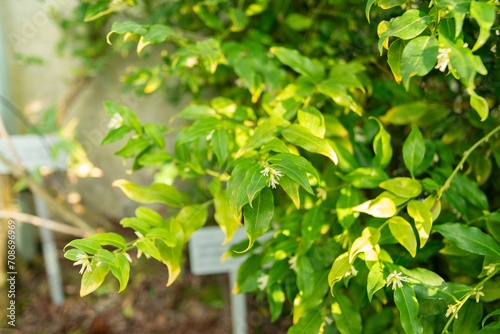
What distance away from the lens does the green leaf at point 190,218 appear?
0.77 m

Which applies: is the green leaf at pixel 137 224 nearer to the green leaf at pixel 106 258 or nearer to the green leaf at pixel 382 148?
the green leaf at pixel 106 258

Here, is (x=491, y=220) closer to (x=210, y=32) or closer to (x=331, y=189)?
(x=331, y=189)

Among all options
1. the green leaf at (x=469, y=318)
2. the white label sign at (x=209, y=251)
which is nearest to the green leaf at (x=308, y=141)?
the green leaf at (x=469, y=318)

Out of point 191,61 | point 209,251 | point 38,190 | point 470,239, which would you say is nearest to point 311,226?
point 470,239

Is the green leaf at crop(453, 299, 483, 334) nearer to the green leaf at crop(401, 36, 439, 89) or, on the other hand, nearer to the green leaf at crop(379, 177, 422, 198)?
the green leaf at crop(379, 177, 422, 198)

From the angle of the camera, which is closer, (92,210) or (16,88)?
(16,88)

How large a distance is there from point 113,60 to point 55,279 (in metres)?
1.18

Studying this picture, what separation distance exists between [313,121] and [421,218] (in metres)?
0.27

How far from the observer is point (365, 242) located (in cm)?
66

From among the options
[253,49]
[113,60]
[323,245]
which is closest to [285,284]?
[323,245]

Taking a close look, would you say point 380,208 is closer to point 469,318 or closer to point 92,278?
point 469,318

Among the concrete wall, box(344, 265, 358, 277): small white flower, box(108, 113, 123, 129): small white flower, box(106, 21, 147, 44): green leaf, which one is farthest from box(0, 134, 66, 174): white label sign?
box(344, 265, 358, 277): small white flower

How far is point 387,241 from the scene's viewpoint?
73 cm

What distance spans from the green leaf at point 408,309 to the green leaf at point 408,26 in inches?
15.7
